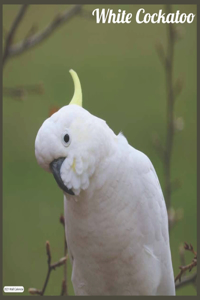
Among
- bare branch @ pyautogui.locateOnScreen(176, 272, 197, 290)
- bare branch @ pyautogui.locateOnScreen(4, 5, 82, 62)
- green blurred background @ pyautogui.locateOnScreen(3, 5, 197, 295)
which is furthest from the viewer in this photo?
green blurred background @ pyautogui.locateOnScreen(3, 5, 197, 295)

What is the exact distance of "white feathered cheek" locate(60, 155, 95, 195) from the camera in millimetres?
1571

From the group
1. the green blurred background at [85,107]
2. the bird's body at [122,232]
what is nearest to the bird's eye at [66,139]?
the bird's body at [122,232]

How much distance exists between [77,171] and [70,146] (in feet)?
0.26

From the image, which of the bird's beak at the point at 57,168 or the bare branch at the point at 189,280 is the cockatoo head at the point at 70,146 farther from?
the bare branch at the point at 189,280

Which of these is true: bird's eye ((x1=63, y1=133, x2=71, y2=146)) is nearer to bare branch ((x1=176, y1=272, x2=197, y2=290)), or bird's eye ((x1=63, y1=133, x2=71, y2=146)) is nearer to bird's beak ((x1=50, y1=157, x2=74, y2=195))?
bird's beak ((x1=50, y1=157, x2=74, y2=195))

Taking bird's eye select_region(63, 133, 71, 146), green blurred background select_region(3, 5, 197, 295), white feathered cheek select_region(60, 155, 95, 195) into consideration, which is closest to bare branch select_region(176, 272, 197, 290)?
white feathered cheek select_region(60, 155, 95, 195)

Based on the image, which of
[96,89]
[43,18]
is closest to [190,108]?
[96,89]

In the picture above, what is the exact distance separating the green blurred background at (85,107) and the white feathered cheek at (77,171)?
1609mm

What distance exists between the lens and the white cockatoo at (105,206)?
1579mm

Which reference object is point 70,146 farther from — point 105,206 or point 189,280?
point 189,280

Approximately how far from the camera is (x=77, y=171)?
5.21ft

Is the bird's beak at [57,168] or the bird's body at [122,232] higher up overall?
the bird's beak at [57,168]

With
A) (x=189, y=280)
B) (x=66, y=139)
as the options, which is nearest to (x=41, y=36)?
(x=66, y=139)

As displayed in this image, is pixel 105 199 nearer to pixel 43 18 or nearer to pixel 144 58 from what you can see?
pixel 43 18
